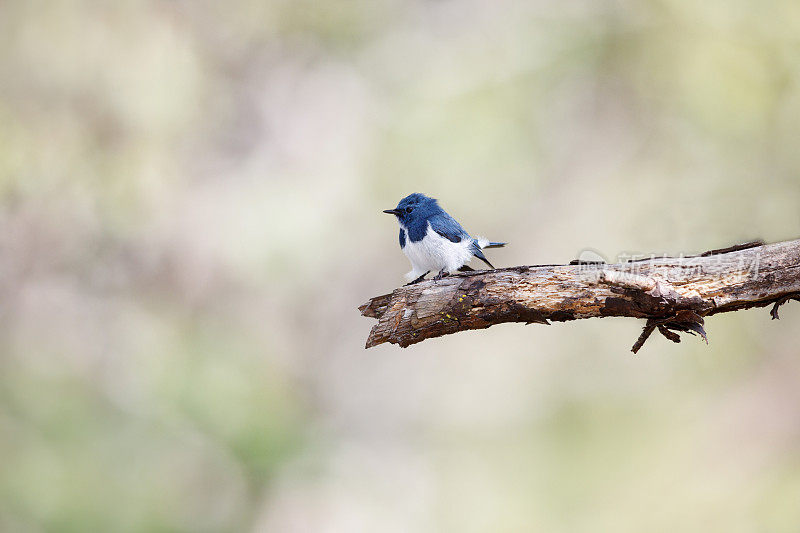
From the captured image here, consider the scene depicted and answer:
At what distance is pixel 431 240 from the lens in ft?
11.9

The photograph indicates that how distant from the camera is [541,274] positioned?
298 centimetres

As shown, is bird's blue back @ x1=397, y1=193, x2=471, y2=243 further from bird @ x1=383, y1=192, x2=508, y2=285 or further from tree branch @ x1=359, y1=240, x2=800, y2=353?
tree branch @ x1=359, y1=240, x2=800, y2=353

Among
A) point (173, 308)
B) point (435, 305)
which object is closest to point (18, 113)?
point (173, 308)

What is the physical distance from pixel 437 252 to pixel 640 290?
110 cm

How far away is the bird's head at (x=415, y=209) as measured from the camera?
12.4ft

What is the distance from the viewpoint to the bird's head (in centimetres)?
378

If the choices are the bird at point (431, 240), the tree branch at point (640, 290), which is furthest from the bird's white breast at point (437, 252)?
the tree branch at point (640, 290)

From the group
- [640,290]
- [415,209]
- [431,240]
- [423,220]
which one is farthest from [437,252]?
[640,290]

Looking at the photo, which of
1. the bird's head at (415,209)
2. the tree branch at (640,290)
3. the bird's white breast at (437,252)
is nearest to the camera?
the tree branch at (640,290)

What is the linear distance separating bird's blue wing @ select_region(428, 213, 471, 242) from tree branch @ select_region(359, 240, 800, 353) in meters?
0.63

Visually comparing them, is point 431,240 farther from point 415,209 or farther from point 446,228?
point 415,209

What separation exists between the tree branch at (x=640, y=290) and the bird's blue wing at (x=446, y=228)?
629mm

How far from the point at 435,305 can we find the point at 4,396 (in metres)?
4.92

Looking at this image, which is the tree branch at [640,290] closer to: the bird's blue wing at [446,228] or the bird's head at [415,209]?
the bird's blue wing at [446,228]
